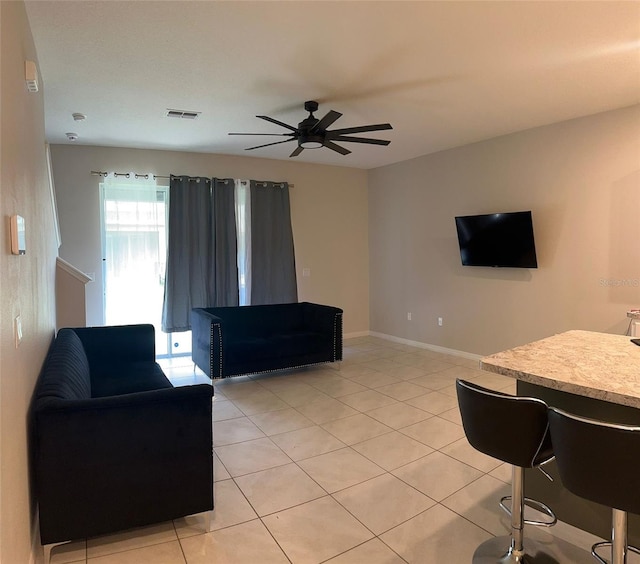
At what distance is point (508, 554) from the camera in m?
1.98

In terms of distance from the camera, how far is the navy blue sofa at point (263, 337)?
4.65 meters

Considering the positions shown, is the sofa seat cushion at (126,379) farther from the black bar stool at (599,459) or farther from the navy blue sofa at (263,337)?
the black bar stool at (599,459)

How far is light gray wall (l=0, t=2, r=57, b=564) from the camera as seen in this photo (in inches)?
59.3

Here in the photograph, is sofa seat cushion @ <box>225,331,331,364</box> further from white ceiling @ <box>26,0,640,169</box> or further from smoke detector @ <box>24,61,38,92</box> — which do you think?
smoke detector @ <box>24,61,38,92</box>

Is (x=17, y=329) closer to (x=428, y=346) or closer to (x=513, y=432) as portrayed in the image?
(x=513, y=432)

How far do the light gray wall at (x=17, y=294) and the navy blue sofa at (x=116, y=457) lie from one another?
0.10 meters

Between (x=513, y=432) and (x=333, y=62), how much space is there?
279cm

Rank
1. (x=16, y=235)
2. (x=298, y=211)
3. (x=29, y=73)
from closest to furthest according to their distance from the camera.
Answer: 1. (x=16, y=235)
2. (x=29, y=73)
3. (x=298, y=211)

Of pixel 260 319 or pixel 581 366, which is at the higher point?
pixel 581 366

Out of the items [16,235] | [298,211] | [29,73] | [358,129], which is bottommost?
[16,235]

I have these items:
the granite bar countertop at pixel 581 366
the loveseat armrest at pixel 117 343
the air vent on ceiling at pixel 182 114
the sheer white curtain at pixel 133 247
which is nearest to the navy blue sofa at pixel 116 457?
the loveseat armrest at pixel 117 343

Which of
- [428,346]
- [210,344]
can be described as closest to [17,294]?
[210,344]

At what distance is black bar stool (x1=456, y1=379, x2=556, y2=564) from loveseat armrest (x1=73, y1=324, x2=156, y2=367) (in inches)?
122

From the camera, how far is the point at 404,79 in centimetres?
352
